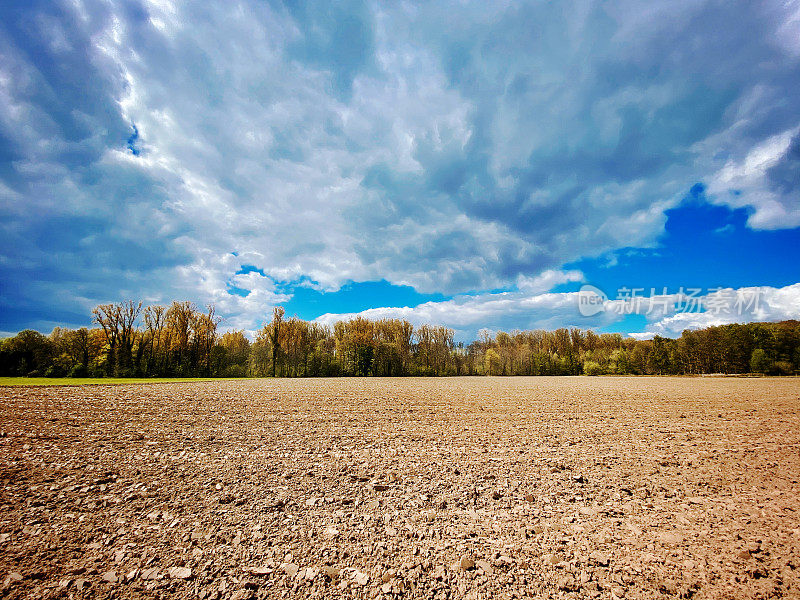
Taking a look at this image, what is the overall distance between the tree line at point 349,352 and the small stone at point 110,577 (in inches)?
2347

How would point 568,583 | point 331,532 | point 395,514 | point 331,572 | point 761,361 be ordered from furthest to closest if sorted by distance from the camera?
point 761,361 < point 395,514 < point 331,532 < point 331,572 < point 568,583

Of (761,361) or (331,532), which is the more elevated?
(331,532)

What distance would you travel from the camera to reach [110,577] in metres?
3.98

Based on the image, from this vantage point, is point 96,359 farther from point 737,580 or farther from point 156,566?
point 737,580

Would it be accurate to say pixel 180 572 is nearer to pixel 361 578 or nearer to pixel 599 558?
pixel 361 578

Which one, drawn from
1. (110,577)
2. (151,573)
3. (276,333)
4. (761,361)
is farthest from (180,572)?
(761,361)

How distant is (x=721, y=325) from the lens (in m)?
77.5

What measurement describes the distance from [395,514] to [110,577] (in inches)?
148

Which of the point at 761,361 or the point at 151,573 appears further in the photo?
the point at 761,361

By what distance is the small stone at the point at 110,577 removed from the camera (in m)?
3.94

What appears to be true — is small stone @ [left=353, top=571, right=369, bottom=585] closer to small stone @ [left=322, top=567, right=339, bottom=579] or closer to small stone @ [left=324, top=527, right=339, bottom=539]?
small stone @ [left=322, top=567, right=339, bottom=579]

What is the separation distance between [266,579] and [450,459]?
17.2 ft

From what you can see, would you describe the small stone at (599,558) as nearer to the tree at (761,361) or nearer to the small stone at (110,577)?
the small stone at (110,577)

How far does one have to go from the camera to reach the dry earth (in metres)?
3.90
